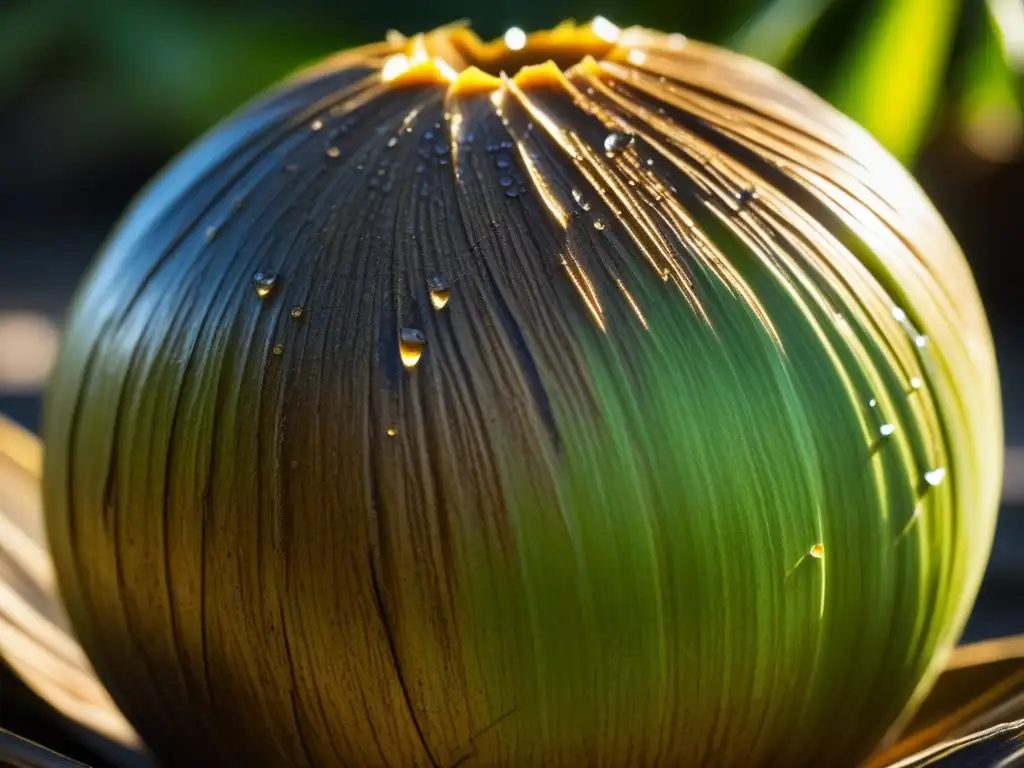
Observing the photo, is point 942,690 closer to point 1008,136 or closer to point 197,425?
point 197,425

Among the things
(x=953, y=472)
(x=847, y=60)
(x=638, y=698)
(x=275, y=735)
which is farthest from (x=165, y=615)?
(x=847, y=60)

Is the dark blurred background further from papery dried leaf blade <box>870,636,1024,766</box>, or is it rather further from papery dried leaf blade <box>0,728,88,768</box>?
papery dried leaf blade <box>870,636,1024,766</box>

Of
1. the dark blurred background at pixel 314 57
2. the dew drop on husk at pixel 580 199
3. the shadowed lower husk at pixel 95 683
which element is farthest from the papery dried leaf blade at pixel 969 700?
the dark blurred background at pixel 314 57

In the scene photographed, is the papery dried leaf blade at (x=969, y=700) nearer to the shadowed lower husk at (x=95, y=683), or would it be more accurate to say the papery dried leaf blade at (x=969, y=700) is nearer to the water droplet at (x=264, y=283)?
the shadowed lower husk at (x=95, y=683)

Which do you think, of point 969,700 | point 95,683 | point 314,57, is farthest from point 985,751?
point 314,57

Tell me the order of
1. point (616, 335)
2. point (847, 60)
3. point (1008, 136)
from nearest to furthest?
point (616, 335) < point (847, 60) < point (1008, 136)
